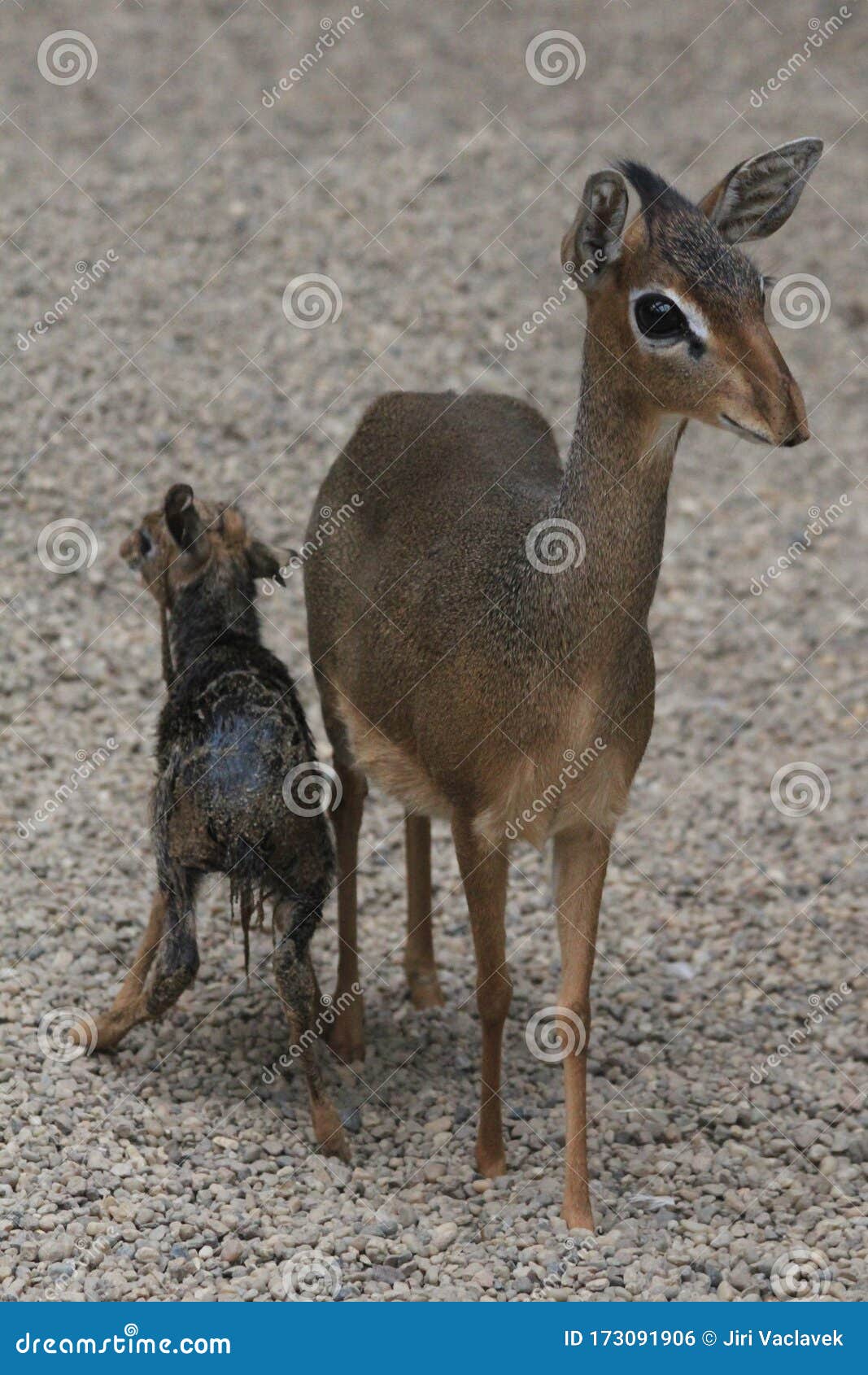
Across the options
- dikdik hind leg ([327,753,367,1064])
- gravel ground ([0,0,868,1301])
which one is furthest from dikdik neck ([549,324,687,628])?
dikdik hind leg ([327,753,367,1064])

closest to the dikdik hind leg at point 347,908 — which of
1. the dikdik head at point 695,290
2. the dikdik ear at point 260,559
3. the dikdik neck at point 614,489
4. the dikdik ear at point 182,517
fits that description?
the dikdik ear at point 260,559

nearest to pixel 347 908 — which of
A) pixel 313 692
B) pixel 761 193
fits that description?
pixel 313 692

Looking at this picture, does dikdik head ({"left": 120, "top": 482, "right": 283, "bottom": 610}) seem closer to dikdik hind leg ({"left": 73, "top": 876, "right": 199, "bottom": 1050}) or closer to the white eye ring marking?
dikdik hind leg ({"left": 73, "top": 876, "right": 199, "bottom": 1050})

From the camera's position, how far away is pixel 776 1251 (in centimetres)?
598

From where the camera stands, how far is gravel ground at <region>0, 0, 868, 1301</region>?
6.13 meters

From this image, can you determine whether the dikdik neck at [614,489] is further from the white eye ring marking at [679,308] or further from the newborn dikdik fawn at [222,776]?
the newborn dikdik fawn at [222,776]

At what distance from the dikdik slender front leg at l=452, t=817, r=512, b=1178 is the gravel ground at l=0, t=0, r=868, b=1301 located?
6.0 inches

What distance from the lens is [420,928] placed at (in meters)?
7.67

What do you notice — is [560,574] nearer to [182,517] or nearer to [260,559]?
[260,559]

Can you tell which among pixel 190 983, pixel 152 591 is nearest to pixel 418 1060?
pixel 190 983

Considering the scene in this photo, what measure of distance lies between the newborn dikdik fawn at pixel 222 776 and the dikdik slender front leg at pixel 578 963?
34.7 inches

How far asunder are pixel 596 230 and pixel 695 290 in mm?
399

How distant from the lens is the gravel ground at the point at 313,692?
6.13 m

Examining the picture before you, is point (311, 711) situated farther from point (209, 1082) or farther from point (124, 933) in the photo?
point (209, 1082)
